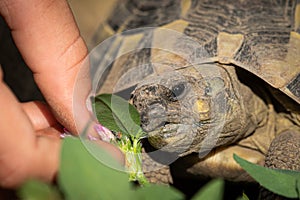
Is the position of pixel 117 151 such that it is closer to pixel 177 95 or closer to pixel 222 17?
pixel 177 95

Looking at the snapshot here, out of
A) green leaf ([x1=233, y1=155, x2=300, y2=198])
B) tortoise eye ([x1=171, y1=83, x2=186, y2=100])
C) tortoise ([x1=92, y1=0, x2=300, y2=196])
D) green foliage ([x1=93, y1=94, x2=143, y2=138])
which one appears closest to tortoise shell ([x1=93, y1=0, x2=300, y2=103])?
tortoise ([x1=92, y1=0, x2=300, y2=196])

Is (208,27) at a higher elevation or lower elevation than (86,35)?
higher

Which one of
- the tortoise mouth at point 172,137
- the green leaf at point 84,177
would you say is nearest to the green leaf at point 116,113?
the tortoise mouth at point 172,137

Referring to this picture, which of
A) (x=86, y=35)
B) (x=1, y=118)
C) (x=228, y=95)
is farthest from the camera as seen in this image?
(x=86, y=35)

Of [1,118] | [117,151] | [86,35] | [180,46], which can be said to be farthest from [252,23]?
[86,35]

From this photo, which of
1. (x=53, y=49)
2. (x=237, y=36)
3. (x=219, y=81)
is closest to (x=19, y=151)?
(x=53, y=49)

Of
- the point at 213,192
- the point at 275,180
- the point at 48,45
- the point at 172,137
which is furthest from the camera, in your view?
the point at 172,137

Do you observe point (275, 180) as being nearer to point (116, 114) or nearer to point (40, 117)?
point (116, 114)
